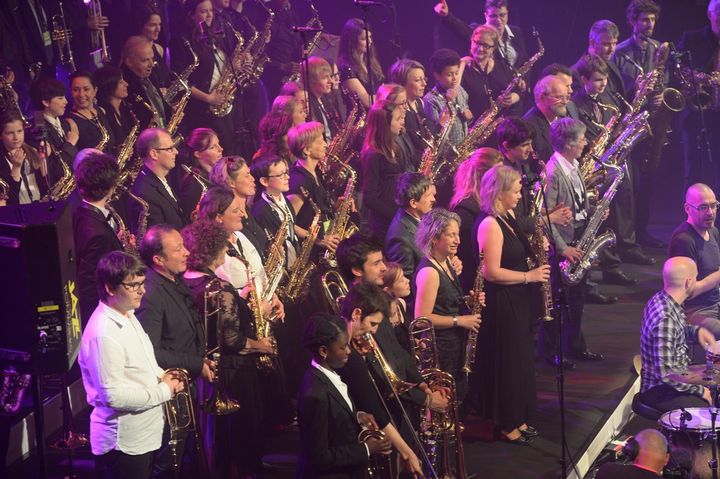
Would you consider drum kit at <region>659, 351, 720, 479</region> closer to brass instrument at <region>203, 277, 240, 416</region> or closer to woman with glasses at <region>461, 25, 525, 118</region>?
brass instrument at <region>203, 277, 240, 416</region>

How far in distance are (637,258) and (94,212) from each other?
734cm

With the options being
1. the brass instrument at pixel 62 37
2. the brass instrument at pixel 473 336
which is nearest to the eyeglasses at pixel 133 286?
the brass instrument at pixel 473 336

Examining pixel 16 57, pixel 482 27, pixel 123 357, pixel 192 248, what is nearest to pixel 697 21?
pixel 482 27

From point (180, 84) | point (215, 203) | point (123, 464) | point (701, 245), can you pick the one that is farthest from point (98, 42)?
point (701, 245)

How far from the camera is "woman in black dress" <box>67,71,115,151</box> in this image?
8633mm

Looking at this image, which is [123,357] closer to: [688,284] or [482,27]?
[688,284]

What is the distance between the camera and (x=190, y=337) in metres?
5.97

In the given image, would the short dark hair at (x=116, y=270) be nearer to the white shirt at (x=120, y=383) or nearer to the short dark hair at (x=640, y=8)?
the white shirt at (x=120, y=383)

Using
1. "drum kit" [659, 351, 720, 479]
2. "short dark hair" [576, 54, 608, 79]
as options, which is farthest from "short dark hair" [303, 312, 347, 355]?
"short dark hair" [576, 54, 608, 79]

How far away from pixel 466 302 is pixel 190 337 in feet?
7.05

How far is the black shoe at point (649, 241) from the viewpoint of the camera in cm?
1288

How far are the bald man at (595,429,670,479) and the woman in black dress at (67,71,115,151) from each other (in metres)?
5.09

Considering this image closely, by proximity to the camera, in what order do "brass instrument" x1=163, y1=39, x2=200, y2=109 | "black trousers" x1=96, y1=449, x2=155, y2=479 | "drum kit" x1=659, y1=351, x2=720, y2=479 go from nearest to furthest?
"black trousers" x1=96, y1=449, x2=155, y2=479 < "drum kit" x1=659, y1=351, x2=720, y2=479 < "brass instrument" x1=163, y1=39, x2=200, y2=109

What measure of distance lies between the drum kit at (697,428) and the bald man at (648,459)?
22.7 inches
